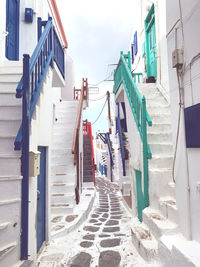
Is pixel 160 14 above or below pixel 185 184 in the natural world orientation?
above

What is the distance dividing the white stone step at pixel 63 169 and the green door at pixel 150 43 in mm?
5007

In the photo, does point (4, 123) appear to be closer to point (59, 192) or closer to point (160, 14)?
point (59, 192)

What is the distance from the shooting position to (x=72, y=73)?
570 inches

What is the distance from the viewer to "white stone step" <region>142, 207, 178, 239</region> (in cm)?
254

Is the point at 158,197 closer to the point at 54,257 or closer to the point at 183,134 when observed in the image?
the point at 183,134

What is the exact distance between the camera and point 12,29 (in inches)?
232

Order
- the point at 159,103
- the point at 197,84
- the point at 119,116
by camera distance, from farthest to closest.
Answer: the point at 119,116
the point at 159,103
the point at 197,84

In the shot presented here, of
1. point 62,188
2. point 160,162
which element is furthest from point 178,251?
point 62,188

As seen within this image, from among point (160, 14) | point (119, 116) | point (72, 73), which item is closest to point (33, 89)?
point (160, 14)

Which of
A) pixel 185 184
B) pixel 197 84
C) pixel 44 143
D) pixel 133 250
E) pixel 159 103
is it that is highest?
pixel 159 103

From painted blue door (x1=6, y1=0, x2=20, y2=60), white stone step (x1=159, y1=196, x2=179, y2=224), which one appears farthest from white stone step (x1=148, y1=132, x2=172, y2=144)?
painted blue door (x1=6, y1=0, x2=20, y2=60)

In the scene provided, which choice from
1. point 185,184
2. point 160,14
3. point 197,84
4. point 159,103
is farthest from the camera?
point 160,14

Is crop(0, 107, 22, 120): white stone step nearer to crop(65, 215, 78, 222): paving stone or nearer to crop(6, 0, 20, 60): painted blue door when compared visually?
Result: crop(65, 215, 78, 222): paving stone

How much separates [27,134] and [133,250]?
272 centimetres
